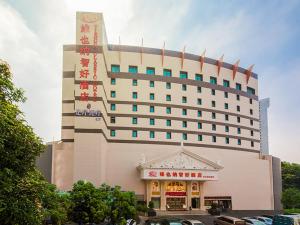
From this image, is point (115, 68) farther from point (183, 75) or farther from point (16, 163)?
point (16, 163)

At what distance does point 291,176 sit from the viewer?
77000 millimetres

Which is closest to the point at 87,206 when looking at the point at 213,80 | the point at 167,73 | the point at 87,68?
the point at 87,68

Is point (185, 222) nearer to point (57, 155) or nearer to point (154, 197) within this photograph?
point (154, 197)

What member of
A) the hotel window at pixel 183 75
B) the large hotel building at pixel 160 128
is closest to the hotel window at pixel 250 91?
the large hotel building at pixel 160 128

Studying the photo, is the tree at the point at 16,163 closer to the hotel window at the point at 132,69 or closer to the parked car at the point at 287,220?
the parked car at the point at 287,220

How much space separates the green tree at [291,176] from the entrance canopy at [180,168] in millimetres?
32705

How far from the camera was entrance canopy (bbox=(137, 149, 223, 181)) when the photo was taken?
49250 mm

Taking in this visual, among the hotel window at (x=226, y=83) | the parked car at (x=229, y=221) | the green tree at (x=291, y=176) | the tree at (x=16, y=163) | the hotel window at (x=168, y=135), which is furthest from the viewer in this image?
the green tree at (x=291, y=176)

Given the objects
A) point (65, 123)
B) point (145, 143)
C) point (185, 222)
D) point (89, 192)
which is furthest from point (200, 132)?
point (89, 192)

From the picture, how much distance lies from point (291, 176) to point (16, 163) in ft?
237

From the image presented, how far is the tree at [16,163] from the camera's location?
13.9 m

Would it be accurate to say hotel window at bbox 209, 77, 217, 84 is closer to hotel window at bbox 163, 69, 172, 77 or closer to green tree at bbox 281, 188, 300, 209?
hotel window at bbox 163, 69, 172, 77

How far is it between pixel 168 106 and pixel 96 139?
575 inches

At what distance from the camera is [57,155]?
48.3 m
